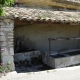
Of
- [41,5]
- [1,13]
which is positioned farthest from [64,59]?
[41,5]

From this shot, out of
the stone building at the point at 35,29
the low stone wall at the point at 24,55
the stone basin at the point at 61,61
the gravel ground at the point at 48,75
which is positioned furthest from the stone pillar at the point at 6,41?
the stone basin at the point at 61,61

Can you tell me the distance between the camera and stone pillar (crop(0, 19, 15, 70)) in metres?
6.91

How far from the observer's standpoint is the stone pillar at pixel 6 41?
691 centimetres

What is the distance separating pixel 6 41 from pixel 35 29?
3.59 m

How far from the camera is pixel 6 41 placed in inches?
275

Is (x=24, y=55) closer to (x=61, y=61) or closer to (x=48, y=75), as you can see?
(x=61, y=61)

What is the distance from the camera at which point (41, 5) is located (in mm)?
11938

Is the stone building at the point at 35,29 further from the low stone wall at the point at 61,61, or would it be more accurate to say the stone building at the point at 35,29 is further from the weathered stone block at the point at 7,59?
the low stone wall at the point at 61,61

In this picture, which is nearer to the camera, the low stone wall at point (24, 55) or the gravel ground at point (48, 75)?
the gravel ground at point (48, 75)

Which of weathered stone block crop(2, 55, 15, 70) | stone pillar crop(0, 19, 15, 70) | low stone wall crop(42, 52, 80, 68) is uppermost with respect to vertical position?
stone pillar crop(0, 19, 15, 70)

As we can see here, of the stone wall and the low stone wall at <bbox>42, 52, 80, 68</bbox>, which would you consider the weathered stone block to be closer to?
the low stone wall at <bbox>42, 52, 80, 68</bbox>

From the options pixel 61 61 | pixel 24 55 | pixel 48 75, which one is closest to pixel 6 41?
pixel 48 75

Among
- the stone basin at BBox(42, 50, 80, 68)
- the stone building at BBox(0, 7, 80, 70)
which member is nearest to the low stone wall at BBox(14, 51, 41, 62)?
the stone basin at BBox(42, 50, 80, 68)

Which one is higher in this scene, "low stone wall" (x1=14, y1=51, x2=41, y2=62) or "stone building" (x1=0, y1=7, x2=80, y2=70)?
"stone building" (x1=0, y1=7, x2=80, y2=70)
